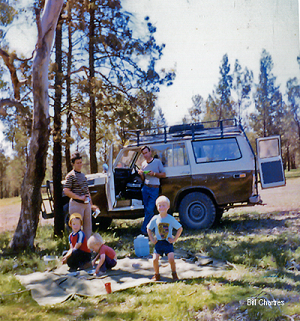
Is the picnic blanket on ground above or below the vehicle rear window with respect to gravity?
below

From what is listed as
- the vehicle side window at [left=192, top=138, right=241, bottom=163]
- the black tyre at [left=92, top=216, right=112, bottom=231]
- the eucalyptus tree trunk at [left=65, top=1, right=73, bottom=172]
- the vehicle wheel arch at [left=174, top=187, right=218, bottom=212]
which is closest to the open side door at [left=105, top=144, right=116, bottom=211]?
the black tyre at [left=92, top=216, right=112, bottom=231]

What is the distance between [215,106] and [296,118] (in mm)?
1105

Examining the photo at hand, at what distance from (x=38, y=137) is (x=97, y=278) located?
8.48ft

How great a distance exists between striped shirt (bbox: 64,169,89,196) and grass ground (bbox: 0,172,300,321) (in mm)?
1031

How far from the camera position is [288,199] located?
199 inches

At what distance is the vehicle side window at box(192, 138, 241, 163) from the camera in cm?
582

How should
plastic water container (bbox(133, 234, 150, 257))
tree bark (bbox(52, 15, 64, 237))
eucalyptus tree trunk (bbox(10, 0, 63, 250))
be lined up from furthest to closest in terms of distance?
tree bark (bbox(52, 15, 64, 237)) < eucalyptus tree trunk (bbox(10, 0, 63, 250)) < plastic water container (bbox(133, 234, 150, 257))

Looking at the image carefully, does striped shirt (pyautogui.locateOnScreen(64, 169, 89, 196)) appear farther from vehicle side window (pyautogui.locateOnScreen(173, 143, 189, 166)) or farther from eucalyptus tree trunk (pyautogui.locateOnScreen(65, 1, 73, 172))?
vehicle side window (pyautogui.locateOnScreen(173, 143, 189, 166))

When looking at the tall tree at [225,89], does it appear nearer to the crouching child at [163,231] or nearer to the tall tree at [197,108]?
the tall tree at [197,108]

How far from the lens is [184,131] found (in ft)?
18.0

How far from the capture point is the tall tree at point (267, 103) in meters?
3.95

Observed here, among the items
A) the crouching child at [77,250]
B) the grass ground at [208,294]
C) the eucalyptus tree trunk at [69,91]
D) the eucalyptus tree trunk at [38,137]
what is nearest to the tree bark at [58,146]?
the eucalyptus tree trunk at [69,91]

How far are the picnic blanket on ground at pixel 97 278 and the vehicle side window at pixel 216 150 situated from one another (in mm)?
2345

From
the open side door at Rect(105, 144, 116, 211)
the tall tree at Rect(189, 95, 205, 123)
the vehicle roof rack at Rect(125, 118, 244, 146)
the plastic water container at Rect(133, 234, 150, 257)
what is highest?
the tall tree at Rect(189, 95, 205, 123)
